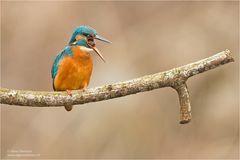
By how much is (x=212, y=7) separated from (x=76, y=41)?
17.7ft

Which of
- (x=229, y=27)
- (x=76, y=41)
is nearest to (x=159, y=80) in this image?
(x=76, y=41)

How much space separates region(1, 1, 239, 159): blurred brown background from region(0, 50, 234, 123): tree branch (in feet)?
15.4

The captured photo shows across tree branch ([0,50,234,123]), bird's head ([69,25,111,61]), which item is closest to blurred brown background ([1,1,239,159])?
bird's head ([69,25,111,61])

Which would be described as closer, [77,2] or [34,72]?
[34,72]

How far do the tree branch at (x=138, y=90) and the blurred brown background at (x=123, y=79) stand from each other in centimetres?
470

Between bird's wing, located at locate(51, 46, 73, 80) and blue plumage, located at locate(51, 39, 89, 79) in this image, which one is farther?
bird's wing, located at locate(51, 46, 73, 80)

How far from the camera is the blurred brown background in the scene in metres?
9.78

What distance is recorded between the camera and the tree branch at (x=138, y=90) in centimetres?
448

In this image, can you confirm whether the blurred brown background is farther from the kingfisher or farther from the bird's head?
the bird's head

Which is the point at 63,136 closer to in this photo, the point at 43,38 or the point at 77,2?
the point at 43,38

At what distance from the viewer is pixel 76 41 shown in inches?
233

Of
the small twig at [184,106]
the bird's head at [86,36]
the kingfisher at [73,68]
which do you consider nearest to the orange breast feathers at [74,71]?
Answer: the kingfisher at [73,68]

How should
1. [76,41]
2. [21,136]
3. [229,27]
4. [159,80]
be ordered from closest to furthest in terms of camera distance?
[159,80]
[76,41]
[21,136]
[229,27]

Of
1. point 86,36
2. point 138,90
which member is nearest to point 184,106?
point 138,90
